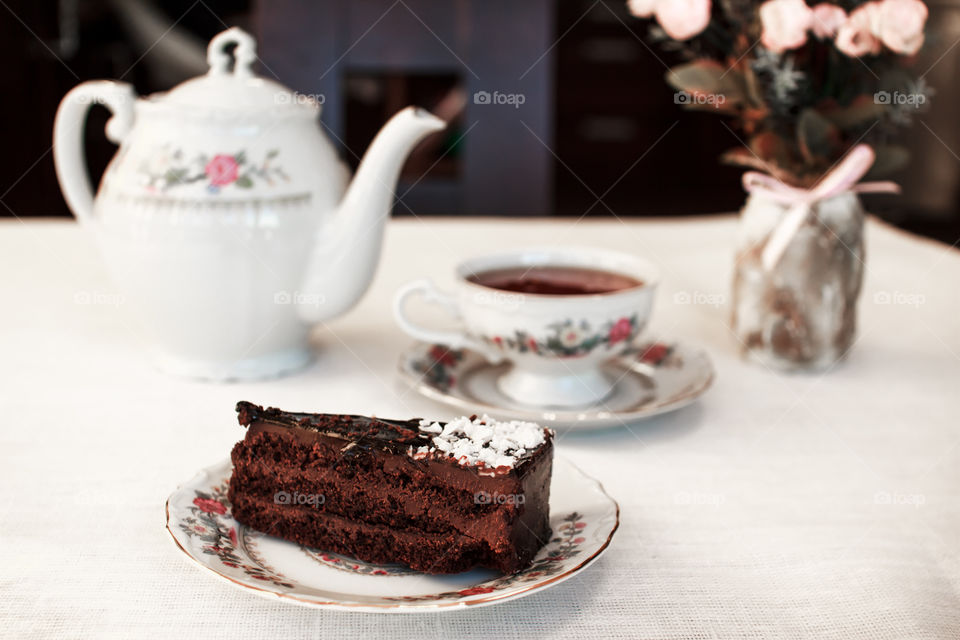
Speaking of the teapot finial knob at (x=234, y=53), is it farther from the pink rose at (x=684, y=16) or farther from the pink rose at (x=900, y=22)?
the pink rose at (x=900, y=22)

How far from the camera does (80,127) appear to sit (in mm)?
1081

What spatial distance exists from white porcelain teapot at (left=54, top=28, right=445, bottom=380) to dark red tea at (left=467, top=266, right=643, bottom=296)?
146mm

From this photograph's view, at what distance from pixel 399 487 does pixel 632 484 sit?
24cm

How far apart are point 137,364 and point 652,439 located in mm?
599

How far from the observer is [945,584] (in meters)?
0.67

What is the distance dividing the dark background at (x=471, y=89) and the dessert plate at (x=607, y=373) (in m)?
1.24

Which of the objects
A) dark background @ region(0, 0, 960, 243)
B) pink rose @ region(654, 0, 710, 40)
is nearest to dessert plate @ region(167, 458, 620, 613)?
pink rose @ region(654, 0, 710, 40)

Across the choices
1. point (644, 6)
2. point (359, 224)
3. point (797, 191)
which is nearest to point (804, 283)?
point (797, 191)

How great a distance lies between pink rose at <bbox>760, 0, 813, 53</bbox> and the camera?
3.16 ft

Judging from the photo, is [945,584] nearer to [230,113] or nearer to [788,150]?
[788,150]

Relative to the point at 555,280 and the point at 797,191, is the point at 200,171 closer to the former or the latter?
the point at 555,280

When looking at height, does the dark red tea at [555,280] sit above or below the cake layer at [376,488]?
above

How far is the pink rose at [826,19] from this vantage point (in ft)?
3.23

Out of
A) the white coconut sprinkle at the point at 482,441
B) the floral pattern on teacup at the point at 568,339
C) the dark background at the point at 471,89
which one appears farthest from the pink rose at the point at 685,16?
the dark background at the point at 471,89
